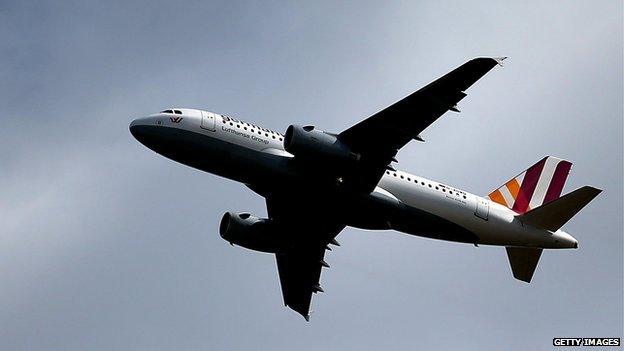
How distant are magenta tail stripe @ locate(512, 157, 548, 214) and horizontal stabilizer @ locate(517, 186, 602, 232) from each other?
6.74ft

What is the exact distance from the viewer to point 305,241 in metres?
52.1

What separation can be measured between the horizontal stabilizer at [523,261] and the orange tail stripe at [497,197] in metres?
2.68

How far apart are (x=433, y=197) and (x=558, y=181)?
1036 cm

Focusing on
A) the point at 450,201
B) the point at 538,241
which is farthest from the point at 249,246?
the point at 538,241

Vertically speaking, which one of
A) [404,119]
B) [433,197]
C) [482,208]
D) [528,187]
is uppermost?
[528,187]

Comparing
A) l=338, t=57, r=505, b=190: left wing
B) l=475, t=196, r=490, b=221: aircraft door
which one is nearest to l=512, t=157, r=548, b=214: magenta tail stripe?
l=475, t=196, r=490, b=221: aircraft door

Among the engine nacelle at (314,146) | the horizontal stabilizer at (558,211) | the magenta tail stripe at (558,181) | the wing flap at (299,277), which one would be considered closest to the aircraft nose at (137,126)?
the engine nacelle at (314,146)

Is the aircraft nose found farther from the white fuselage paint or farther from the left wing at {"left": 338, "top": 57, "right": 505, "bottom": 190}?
the left wing at {"left": 338, "top": 57, "right": 505, "bottom": 190}

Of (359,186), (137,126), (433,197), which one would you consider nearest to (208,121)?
(137,126)

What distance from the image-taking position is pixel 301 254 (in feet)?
174

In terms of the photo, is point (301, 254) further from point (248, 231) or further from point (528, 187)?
point (528, 187)

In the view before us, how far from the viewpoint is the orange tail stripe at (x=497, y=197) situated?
169ft

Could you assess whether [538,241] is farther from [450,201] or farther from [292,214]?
[292,214]

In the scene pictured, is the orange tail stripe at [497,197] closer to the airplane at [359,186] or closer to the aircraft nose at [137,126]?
the airplane at [359,186]
